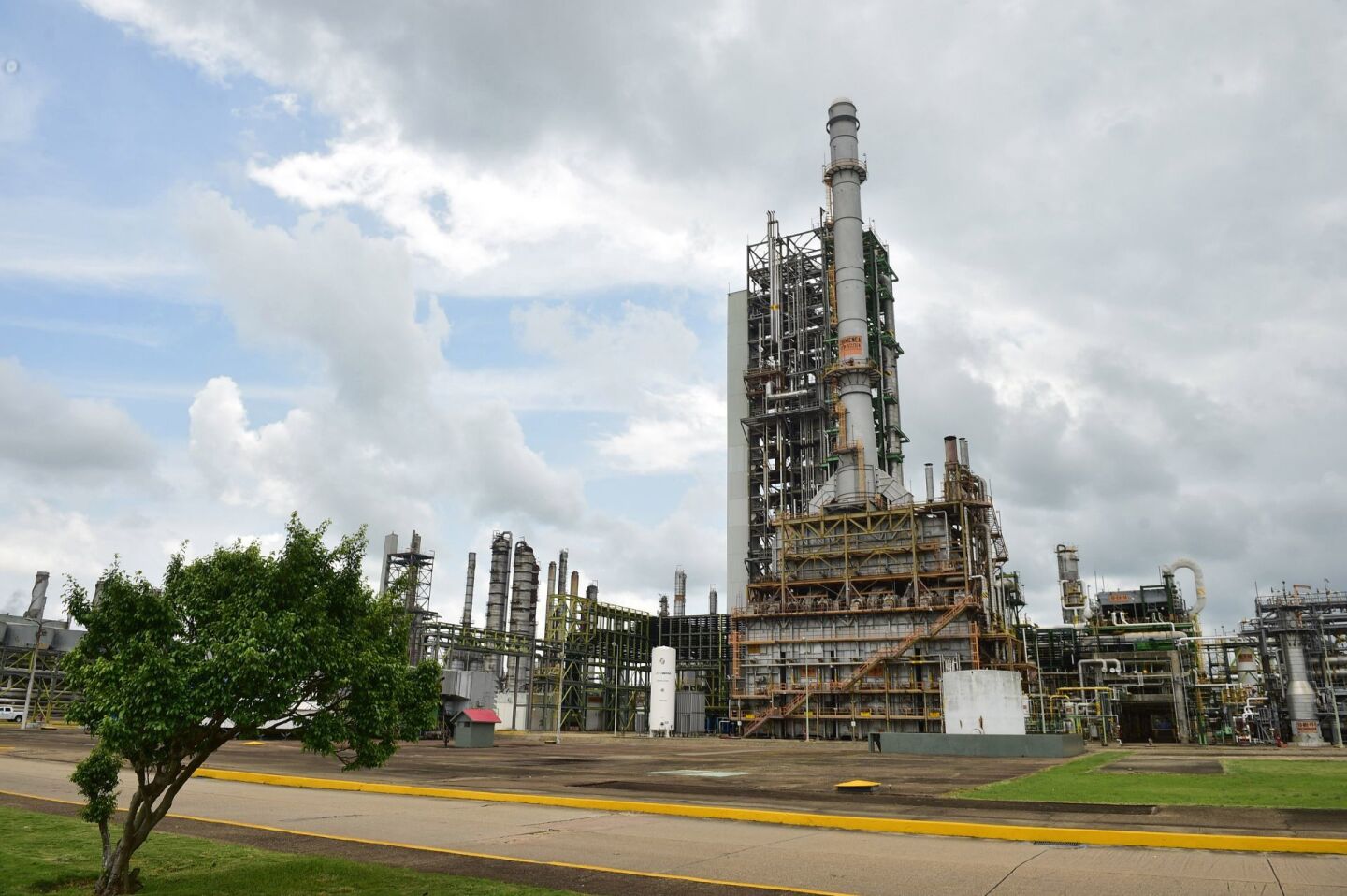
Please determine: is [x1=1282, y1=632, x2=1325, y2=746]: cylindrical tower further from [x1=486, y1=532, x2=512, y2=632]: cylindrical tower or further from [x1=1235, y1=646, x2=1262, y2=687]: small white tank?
[x1=486, y1=532, x2=512, y2=632]: cylindrical tower

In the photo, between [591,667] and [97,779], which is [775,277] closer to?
[591,667]

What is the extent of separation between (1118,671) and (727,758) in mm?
54181

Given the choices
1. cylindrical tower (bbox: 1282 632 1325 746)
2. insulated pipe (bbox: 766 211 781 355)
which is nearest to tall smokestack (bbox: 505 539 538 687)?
insulated pipe (bbox: 766 211 781 355)

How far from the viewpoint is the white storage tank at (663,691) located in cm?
8675

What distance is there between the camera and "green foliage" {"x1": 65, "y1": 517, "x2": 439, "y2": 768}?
10406 millimetres

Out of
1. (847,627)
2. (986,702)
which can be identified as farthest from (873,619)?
(986,702)

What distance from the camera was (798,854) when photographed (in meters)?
13.5

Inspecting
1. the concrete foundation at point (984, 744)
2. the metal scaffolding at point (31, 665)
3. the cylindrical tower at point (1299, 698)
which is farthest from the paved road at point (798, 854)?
the metal scaffolding at point (31, 665)

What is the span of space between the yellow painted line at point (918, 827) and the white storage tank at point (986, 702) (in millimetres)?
38693

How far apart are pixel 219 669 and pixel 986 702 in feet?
167

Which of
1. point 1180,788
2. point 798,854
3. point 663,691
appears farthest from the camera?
point 663,691

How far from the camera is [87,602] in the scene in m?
11.0

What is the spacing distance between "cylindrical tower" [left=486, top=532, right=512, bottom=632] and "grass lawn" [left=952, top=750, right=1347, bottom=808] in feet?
283

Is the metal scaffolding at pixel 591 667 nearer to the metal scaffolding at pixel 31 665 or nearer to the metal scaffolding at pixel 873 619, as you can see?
the metal scaffolding at pixel 873 619
